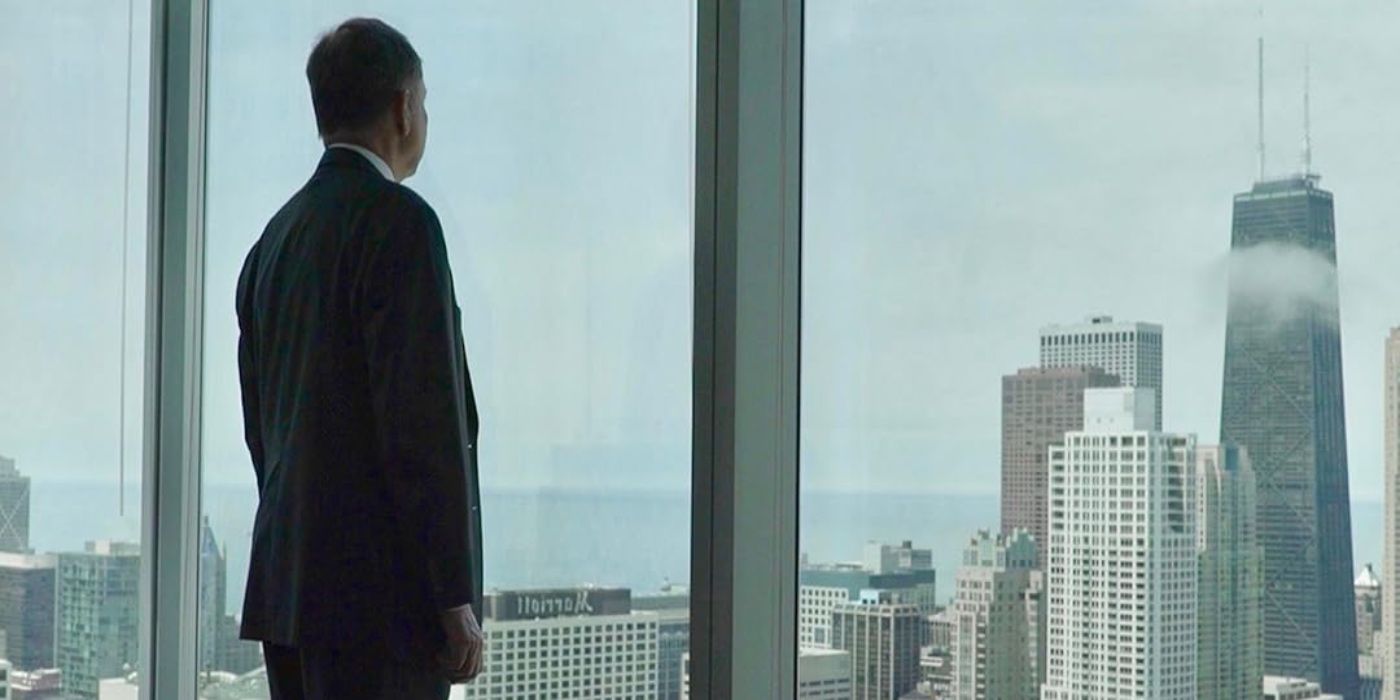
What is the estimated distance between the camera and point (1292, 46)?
1.97m

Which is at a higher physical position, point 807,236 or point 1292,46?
point 1292,46

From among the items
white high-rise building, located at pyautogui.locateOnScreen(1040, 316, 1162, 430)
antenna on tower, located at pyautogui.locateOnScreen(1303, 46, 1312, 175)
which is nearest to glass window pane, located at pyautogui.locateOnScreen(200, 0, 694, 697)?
white high-rise building, located at pyautogui.locateOnScreen(1040, 316, 1162, 430)

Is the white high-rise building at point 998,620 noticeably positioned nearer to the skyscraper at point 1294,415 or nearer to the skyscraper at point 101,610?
the skyscraper at point 1294,415

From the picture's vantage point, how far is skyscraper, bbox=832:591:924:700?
7.41ft

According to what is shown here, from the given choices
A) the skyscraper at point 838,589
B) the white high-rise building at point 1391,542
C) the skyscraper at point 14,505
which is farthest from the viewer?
the skyscraper at point 14,505

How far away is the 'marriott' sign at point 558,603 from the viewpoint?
2.56m

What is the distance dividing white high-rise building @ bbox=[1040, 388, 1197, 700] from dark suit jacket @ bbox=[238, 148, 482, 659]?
69cm

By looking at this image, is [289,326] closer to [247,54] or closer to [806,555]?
[806,555]

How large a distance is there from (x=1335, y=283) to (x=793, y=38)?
80cm

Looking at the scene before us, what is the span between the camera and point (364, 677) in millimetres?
2133

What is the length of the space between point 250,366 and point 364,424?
29cm

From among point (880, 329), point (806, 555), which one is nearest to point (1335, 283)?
point (880, 329)

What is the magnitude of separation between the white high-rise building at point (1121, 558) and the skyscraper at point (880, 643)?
195 mm

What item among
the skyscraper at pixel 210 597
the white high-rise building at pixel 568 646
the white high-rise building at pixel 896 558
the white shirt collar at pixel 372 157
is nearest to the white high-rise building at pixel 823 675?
the white high-rise building at pixel 896 558
